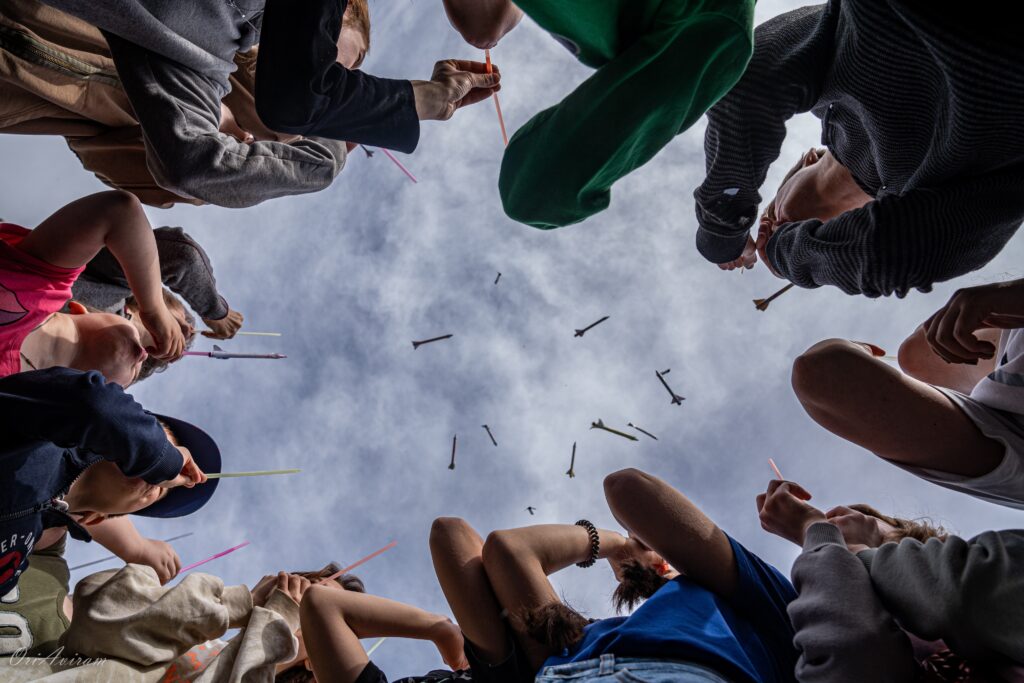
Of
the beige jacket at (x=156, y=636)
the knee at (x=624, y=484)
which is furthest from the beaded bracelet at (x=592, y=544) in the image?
the beige jacket at (x=156, y=636)

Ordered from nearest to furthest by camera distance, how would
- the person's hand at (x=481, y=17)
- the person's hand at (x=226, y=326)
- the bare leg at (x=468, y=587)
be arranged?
the bare leg at (x=468, y=587), the person's hand at (x=481, y=17), the person's hand at (x=226, y=326)

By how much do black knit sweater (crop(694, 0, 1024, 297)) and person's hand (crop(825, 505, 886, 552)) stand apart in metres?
0.64

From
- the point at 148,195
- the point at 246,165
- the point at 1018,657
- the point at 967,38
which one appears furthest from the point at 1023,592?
the point at 148,195

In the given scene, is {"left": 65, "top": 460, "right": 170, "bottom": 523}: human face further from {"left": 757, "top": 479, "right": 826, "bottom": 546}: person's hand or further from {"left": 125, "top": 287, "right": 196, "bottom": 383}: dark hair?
{"left": 757, "top": 479, "right": 826, "bottom": 546}: person's hand

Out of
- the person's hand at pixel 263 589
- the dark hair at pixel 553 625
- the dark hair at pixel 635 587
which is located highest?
the dark hair at pixel 553 625

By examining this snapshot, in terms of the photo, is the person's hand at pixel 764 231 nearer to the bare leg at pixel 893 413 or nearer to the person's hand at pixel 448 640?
the bare leg at pixel 893 413

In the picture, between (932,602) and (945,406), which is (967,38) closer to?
(945,406)

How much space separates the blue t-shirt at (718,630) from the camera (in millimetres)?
946

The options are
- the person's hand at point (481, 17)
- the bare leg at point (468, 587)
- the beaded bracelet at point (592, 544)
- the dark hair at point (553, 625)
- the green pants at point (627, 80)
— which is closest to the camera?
the green pants at point (627, 80)

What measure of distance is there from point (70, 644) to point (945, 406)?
2.12 metres

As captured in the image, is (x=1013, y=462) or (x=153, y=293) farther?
(x=153, y=293)

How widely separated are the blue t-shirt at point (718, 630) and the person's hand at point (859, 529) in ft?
0.94

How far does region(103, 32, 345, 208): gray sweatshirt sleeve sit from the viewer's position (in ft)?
4.09

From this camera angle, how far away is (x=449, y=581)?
4.26 feet
